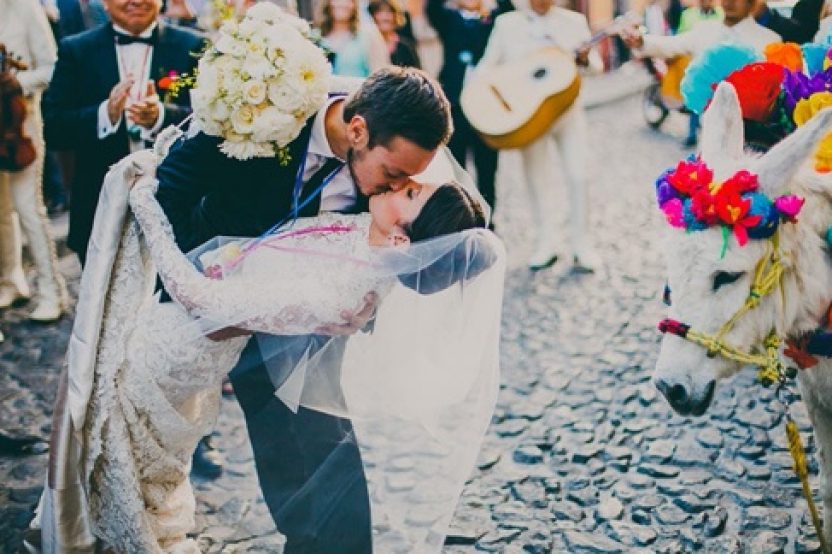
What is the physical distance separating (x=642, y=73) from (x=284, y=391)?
19104mm

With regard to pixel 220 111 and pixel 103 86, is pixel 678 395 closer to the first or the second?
pixel 220 111

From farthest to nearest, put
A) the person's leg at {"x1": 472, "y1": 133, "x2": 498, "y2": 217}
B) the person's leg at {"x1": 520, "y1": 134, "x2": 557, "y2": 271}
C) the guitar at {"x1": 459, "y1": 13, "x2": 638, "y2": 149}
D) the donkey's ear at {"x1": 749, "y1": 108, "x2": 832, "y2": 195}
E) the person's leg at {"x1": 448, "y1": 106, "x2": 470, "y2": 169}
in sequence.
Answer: the person's leg at {"x1": 472, "y1": 133, "x2": 498, "y2": 217}, the person's leg at {"x1": 448, "y1": 106, "x2": 470, "y2": 169}, the person's leg at {"x1": 520, "y1": 134, "x2": 557, "y2": 271}, the guitar at {"x1": 459, "y1": 13, "x2": 638, "y2": 149}, the donkey's ear at {"x1": 749, "y1": 108, "x2": 832, "y2": 195}

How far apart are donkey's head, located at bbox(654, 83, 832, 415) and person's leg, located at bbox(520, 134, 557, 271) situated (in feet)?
14.5

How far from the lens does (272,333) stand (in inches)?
117

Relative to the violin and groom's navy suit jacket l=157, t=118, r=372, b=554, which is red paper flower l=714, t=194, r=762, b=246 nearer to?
groom's navy suit jacket l=157, t=118, r=372, b=554

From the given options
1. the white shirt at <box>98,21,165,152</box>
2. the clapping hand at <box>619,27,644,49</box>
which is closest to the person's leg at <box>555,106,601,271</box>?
the clapping hand at <box>619,27,644,49</box>

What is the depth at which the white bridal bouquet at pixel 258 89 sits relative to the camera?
9.54ft

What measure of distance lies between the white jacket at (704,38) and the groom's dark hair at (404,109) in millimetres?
3084

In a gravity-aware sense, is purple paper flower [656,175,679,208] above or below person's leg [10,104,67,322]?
above

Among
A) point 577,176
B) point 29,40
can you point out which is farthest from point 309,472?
point 577,176

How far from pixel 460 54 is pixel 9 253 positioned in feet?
12.8

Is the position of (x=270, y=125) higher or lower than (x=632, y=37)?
higher

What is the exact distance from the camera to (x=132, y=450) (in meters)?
3.18

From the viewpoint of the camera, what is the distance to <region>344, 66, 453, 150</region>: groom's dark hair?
9.15ft
